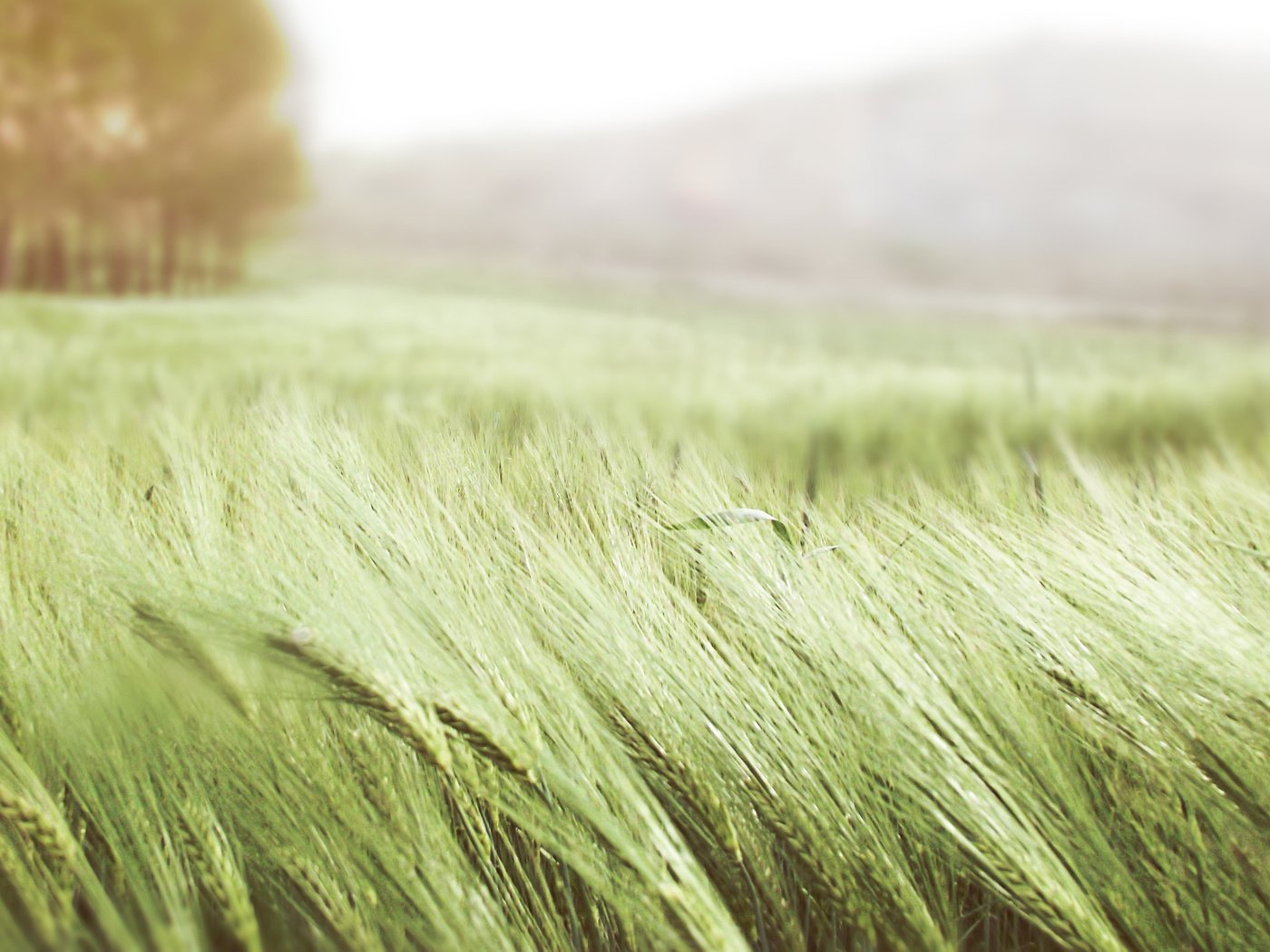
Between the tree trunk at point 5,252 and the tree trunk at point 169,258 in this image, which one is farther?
the tree trunk at point 169,258

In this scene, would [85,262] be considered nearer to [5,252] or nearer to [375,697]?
[5,252]

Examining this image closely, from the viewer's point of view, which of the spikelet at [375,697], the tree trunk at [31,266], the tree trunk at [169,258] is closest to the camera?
the spikelet at [375,697]

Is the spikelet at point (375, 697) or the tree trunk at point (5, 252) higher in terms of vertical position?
the tree trunk at point (5, 252)

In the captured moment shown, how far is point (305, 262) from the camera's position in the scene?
4.91ft

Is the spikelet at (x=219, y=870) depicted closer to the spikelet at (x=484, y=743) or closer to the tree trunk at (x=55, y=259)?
the spikelet at (x=484, y=743)

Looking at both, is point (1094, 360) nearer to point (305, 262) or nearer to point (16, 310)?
point (305, 262)

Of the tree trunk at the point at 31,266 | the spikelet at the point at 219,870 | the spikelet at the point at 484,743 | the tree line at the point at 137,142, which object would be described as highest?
the tree line at the point at 137,142

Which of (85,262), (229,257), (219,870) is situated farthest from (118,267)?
(219,870)

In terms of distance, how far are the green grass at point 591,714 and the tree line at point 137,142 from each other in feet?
2.63

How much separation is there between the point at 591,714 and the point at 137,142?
115 centimetres

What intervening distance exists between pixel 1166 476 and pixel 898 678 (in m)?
0.36

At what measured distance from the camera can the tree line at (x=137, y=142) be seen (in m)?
0.89

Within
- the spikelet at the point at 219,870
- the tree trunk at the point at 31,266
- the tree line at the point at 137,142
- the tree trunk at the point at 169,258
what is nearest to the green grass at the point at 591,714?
the spikelet at the point at 219,870

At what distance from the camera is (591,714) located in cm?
26
